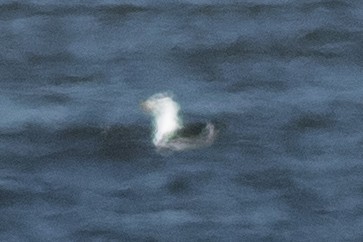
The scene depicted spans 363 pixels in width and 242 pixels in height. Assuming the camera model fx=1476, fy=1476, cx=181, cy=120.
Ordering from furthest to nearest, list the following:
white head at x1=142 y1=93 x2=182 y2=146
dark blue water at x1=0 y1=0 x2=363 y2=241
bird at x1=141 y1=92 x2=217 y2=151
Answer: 1. white head at x1=142 y1=93 x2=182 y2=146
2. bird at x1=141 y1=92 x2=217 y2=151
3. dark blue water at x1=0 y1=0 x2=363 y2=241

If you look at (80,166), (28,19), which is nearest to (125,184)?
(80,166)

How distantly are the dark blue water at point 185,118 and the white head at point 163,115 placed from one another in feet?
0.30

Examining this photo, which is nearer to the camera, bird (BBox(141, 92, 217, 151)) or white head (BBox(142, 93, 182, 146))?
bird (BBox(141, 92, 217, 151))

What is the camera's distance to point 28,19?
1577cm

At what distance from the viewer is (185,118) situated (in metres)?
14.4

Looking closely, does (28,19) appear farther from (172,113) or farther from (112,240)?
(112,240)

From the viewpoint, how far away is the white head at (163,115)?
14188 mm

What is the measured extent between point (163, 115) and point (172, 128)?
154mm

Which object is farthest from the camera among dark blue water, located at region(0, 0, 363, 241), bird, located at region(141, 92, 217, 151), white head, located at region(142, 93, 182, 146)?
white head, located at region(142, 93, 182, 146)

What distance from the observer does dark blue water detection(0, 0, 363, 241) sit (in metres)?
13.2

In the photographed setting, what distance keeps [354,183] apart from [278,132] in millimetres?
988

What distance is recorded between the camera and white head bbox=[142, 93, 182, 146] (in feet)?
46.5

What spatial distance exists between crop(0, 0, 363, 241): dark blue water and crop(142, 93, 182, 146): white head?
0.30 feet

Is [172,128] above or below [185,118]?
below
